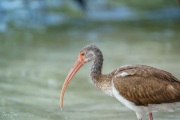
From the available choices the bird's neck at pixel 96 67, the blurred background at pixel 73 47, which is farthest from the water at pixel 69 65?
the bird's neck at pixel 96 67

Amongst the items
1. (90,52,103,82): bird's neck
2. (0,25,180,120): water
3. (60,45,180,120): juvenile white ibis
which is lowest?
(60,45,180,120): juvenile white ibis

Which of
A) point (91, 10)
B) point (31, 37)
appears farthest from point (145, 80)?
point (91, 10)

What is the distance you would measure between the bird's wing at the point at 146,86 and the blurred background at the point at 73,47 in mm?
1638

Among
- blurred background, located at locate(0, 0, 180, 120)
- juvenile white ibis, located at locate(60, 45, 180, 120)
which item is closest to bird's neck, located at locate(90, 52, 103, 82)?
juvenile white ibis, located at locate(60, 45, 180, 120)

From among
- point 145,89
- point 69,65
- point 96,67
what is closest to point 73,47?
point 69,65

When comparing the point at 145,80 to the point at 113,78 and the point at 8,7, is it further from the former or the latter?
the point at 8,7

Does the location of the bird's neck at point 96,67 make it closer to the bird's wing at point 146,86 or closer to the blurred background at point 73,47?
the bird's wing at point 146,86

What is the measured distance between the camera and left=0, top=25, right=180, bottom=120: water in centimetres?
1204

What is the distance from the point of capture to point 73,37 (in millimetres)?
23750

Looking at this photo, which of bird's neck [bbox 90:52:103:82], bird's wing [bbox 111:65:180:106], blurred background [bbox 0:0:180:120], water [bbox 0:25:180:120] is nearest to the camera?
bird's wing [bbox 111:65:180:106]

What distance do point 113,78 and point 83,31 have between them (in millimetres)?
15285

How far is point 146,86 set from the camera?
980cm

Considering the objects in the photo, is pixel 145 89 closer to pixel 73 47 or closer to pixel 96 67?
pixel 96 67

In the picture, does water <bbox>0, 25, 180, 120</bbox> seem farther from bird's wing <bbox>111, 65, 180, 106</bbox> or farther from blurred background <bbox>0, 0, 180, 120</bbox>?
bird's wing <bbox>111, 65, 180, 106</bbox>
